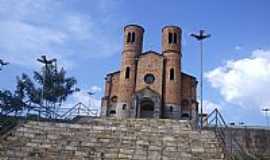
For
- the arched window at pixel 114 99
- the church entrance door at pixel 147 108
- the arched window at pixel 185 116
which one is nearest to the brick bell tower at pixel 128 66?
the arched window at pixel 114 99

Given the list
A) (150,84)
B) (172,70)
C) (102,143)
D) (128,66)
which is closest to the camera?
(102,143)

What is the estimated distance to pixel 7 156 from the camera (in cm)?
1534

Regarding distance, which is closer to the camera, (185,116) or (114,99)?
(185,116)

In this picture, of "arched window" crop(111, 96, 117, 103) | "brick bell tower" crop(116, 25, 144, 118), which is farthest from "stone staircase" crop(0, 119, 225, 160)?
"arched window" crop(111, 96, 117, 103)

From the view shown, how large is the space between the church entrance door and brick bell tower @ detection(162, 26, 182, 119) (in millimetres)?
1279

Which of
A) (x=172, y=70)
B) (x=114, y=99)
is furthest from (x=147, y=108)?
(x=172, y=70)

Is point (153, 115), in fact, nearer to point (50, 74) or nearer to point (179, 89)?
point (179, 89)

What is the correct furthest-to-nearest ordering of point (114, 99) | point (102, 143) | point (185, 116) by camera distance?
point (114, 99) → point (185, 116) → point (102, 143)

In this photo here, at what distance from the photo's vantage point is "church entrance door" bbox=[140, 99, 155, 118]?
38438 mm

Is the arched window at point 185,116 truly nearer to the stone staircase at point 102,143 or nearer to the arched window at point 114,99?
the arched window at point 114,99

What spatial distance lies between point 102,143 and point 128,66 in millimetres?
24081

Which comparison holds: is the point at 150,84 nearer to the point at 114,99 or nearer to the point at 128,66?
the point at 128,66

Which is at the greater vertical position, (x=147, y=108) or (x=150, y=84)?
(x=150, y=84)

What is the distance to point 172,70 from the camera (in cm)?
4038
